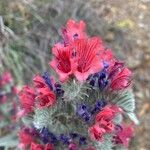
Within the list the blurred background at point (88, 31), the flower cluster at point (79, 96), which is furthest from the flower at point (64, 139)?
the blurred background at point (88, 31)

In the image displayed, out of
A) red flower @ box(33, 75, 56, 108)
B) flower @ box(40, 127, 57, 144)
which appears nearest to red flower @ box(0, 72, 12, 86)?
flower @ box(40, 127, 57, 144)

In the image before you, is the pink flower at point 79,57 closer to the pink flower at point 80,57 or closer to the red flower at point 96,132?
the pink flower at point 80,57

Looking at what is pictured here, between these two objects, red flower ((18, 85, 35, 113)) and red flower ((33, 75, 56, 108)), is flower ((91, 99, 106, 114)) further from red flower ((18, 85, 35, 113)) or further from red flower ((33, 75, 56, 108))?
red flower ((18, 85, 35, 113))

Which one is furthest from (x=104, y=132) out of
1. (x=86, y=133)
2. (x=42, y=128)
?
(x=42, y=128)

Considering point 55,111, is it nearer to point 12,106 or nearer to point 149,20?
point 12,106

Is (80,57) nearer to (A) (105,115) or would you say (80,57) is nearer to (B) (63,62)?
(B) (63,62)
